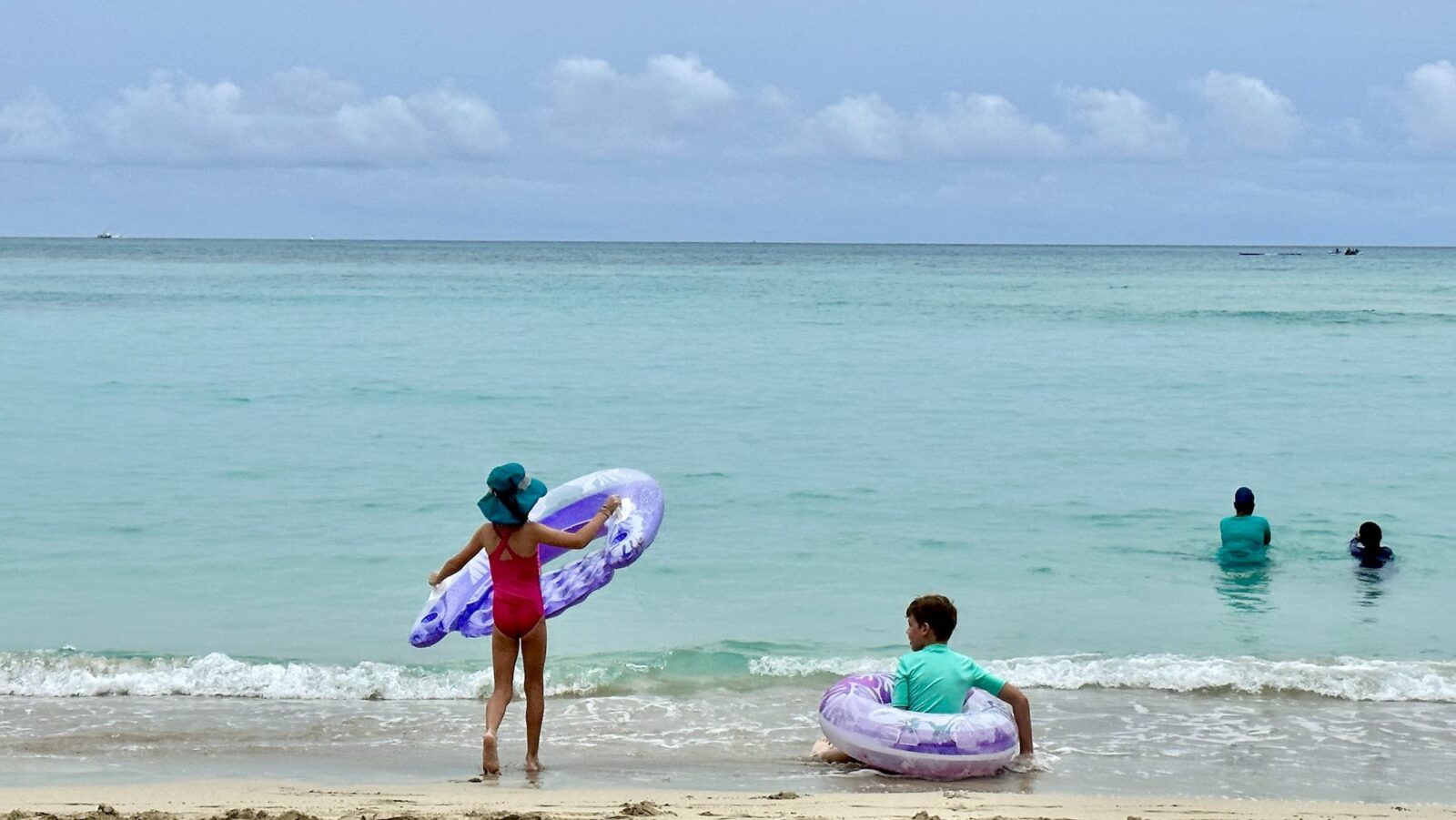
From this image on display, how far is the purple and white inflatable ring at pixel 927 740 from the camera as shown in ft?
21.6

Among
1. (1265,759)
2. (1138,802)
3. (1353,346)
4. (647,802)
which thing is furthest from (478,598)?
(1353,346)

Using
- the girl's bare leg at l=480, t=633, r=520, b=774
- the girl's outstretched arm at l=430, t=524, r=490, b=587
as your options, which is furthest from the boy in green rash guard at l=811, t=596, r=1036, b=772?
the girl's outstretched arm at l=430, t=524, r=490, b=587

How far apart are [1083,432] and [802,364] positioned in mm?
9355

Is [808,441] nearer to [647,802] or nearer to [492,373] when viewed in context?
[492,373]

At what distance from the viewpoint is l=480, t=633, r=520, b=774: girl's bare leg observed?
21.5ft

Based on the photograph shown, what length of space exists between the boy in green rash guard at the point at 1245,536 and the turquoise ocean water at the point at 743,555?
0.63ft

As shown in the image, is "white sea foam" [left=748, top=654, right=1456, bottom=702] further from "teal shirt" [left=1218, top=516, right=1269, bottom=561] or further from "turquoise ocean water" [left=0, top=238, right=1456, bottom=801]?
"teal shirt" [left=1218, top=516, right=1269, bottom=561]

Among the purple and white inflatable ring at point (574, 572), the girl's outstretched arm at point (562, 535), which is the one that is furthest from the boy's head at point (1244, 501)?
the girl's outstretched arm at point (562, 535)

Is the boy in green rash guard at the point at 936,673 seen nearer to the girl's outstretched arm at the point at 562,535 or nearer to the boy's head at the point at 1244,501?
the girl's outstretched arm at the point at 562,535

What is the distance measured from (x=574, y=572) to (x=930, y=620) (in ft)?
5.72

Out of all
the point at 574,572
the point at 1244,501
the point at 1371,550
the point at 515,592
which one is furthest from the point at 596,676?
the point at 1371,550

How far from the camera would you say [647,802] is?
231 inches

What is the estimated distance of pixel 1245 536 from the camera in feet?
38.2

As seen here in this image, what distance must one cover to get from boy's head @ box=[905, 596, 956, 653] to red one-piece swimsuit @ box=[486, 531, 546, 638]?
1.69 meters
